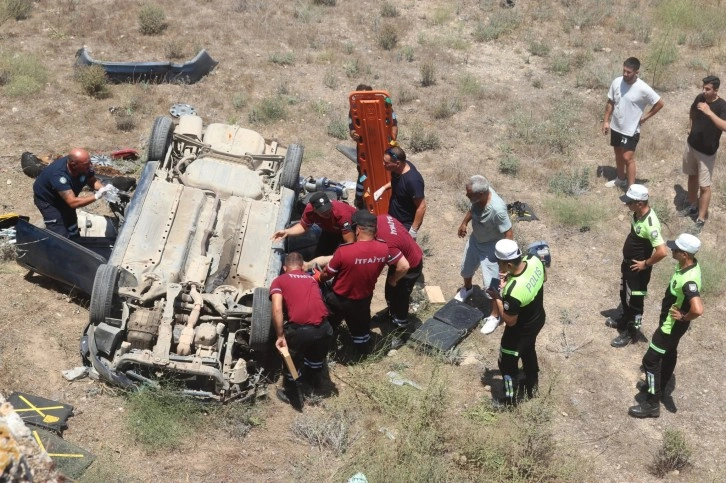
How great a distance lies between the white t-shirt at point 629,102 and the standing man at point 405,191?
3.87 metres

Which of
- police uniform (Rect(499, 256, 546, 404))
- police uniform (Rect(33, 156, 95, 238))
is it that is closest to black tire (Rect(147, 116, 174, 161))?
police uniform (Rect(33, 156, 95, 238))

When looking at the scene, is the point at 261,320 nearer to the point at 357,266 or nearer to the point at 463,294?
the point at 357,266

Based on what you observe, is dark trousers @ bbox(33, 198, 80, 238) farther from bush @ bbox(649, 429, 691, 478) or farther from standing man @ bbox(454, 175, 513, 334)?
bush @ bbox(649, 429, 691, 478)

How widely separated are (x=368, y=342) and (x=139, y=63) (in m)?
7.37

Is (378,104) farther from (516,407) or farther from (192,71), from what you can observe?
(192,71)

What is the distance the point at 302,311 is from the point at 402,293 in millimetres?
1500

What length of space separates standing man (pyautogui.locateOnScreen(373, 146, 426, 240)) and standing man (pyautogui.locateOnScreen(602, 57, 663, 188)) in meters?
3.88

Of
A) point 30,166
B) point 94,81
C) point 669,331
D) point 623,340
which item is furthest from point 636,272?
point 94,81

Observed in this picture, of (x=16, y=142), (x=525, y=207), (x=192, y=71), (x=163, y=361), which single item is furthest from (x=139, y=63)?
(x=163, y=361)

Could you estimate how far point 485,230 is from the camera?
26.2 ft

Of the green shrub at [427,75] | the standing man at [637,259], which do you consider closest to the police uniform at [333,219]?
the standing man at [637,259]

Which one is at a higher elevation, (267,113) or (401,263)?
(401,263)

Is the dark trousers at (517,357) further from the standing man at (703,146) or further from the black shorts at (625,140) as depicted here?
the black shorts at (625,140)

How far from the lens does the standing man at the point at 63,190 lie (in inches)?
319
